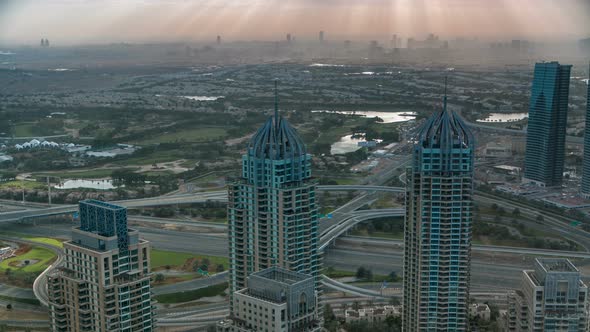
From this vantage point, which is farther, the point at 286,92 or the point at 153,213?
the point at 286,92

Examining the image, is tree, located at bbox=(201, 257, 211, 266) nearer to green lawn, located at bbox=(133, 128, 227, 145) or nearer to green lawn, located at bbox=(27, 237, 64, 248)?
green lawn, located at bbox=(27, 237, 64, 248)

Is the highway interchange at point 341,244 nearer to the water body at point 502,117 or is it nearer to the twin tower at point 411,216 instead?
the twin tower at point 411,216

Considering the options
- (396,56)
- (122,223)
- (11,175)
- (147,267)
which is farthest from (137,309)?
(396,56)

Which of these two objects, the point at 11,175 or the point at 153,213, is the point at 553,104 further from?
the point at 11,175

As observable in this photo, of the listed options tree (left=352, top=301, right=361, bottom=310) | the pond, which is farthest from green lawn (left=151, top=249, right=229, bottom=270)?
the pond

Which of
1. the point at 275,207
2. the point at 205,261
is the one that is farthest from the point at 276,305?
the point at 205,261

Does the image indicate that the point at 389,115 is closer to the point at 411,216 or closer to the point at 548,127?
the point at 548,127

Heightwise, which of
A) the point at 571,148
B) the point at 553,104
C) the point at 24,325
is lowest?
the point at 24,325
